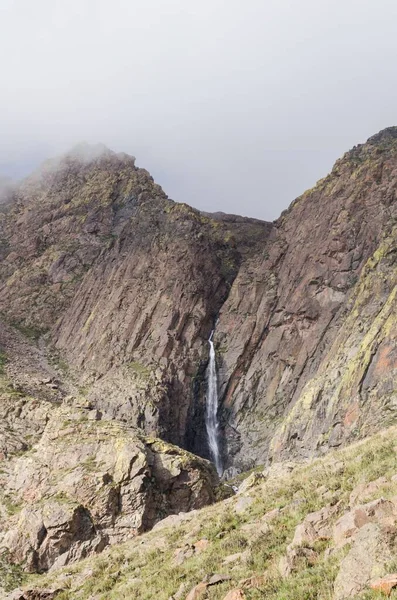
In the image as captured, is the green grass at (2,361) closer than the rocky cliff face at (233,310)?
No

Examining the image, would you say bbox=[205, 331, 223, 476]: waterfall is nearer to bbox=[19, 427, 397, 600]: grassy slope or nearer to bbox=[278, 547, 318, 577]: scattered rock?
bbox=[19, 427, 397, 600]: grassy slope

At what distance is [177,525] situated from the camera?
83.3ft

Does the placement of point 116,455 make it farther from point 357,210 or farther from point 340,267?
point 357,210

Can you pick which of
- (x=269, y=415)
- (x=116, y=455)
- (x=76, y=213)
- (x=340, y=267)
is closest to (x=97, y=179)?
(x=76, y=213)

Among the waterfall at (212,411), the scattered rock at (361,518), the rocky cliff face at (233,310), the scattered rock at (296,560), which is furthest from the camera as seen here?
the waterfall at (212,411)

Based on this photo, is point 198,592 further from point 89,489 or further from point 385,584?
point 89,489

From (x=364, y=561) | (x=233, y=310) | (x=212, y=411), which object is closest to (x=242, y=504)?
(x=364, y=561)

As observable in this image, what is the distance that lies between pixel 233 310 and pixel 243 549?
84778mm

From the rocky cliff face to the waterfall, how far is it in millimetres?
1290

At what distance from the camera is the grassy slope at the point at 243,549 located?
11.8 metres

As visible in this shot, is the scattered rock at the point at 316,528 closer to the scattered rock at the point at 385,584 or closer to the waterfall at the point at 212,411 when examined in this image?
the scattered rock at the point at 385,584

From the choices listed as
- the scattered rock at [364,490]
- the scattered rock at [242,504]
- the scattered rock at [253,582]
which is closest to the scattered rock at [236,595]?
the scattered rock at [253,582]

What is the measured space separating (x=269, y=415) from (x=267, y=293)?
27190mm

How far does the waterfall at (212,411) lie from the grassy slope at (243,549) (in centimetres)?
5725
